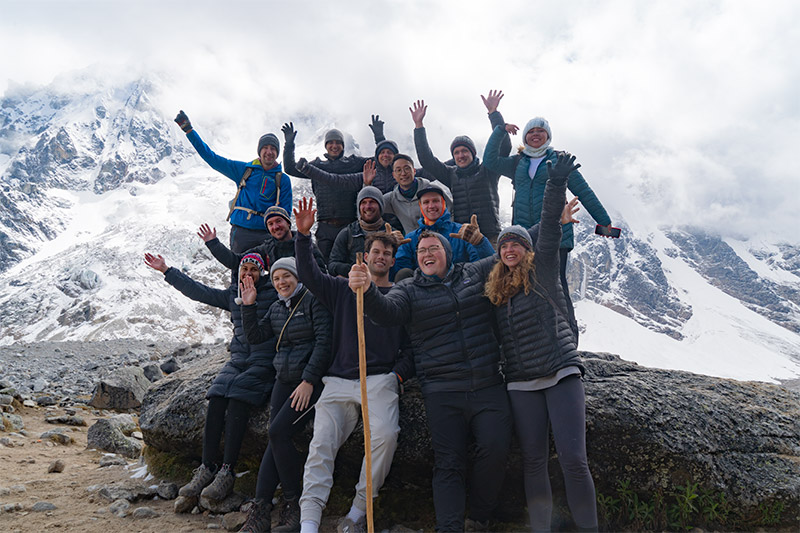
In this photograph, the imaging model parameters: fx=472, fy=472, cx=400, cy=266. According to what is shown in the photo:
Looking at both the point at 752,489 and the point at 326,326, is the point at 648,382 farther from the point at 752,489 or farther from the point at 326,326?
the point at 326,326

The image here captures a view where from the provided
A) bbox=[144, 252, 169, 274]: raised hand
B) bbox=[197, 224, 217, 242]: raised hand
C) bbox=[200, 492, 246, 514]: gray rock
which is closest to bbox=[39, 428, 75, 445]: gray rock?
bbox=[144, 252, 169, 274]: raised hand

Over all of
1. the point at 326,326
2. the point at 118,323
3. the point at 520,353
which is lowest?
the point at 520,353

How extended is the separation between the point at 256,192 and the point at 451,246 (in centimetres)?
453

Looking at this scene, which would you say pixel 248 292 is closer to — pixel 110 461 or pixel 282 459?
pixel 282 459

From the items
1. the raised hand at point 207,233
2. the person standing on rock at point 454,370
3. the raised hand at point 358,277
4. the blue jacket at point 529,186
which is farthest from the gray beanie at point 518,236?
the raised hand at point 207,233

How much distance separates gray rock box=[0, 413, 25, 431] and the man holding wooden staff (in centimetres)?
1086

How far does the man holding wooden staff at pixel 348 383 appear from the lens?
Result: 573 cm

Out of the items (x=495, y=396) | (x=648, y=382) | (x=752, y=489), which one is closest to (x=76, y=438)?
(x=495, y=396)

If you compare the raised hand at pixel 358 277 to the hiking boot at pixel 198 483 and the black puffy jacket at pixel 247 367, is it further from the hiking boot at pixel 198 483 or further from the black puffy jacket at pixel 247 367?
the hiking boot at pixel 198 483

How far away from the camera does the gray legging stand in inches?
204

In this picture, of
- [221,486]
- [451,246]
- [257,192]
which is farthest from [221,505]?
[257,192]

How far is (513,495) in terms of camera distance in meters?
6.30

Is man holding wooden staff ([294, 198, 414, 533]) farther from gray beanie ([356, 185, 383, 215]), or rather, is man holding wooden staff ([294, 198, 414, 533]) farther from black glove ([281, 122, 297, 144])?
black glove ([281, 122, 297, 144])

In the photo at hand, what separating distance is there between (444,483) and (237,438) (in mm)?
3203
